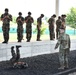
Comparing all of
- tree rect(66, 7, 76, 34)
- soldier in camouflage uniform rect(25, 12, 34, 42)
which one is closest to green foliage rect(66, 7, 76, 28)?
tree rect(66, 7, 76, 34)

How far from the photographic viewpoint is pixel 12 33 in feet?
69.4

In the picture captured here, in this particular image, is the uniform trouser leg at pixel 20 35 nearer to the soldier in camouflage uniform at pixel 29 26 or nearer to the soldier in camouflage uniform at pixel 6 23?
the soldier in camouflage uniform at pixel 29 26

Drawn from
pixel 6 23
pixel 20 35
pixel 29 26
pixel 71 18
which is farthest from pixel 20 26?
pixel 71 18

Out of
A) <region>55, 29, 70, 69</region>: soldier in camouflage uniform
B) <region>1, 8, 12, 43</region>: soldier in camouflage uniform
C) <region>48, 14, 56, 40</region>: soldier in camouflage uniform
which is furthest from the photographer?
<region>48, 14, 56, 40</region>: soldier in camouflage uniform

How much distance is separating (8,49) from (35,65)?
2409 millimetres

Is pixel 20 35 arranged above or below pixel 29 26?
below

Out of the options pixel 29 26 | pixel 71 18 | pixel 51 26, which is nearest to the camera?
pixel 29 26

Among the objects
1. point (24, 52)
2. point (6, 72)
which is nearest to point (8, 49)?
point (24, 52)

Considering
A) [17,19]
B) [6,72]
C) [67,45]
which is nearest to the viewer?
[6,72]

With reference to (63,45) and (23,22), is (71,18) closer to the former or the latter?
(23,22)

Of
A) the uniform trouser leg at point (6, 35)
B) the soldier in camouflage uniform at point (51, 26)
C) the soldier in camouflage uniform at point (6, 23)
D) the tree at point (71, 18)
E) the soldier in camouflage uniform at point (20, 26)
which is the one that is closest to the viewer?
the soldier in camouflage uniform at point (6, 23)

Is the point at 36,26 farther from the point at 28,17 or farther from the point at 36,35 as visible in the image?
the point at 28,17

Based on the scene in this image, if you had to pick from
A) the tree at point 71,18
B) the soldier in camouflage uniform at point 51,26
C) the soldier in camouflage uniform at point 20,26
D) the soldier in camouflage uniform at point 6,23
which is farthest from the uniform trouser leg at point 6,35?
the tree at point 71,18

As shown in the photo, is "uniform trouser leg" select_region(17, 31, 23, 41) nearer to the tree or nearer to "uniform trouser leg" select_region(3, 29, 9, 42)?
"uniform trouser leg" select_region(3, 29, 9, 42)
